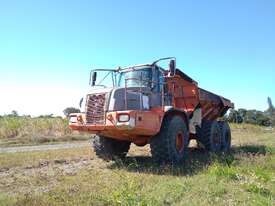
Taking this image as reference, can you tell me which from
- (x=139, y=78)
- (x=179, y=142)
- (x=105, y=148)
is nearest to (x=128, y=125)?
(x=179, y=142)

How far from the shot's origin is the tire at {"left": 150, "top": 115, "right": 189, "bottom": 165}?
10164 mm

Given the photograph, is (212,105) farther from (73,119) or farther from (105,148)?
(73,119)

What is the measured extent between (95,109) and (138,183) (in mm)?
2933

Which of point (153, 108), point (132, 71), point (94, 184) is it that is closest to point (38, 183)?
point (94, 184)

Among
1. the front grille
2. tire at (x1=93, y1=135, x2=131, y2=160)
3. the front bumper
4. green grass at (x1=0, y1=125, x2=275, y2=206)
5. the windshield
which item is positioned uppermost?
the windshield

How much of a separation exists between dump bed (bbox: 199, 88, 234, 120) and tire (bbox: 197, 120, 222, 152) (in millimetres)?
504

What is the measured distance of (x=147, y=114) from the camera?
9727 millimetres

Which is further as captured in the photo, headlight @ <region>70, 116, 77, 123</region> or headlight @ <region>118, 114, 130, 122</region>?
headlight @ <region>70, 116, 77, 123</region>

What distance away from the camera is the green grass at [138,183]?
21.3 feet

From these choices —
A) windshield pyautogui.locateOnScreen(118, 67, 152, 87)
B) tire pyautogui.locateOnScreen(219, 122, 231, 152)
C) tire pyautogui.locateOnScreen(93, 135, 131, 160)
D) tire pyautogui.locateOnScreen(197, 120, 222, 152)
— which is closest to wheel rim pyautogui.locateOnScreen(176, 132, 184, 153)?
windshield pyautogui.locateOnScreen(118, 67, 152, 87)

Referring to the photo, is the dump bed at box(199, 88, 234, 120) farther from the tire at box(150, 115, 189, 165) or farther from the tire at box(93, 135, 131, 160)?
the tire at box(93, 135, 131, 160)

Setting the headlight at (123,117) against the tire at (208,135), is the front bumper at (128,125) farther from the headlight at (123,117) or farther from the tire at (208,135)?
the tire at (208,135)

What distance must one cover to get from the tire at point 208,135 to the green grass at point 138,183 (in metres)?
1.91

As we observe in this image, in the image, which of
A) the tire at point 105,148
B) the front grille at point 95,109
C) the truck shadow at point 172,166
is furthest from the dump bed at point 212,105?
the front grille at point 95,109
